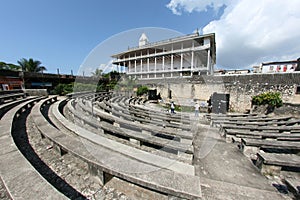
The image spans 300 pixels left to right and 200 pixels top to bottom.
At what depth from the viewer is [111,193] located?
1824 mm

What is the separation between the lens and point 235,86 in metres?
11.8

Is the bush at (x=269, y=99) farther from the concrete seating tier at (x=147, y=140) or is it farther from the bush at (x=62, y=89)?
the bush at (x=62, y=89)

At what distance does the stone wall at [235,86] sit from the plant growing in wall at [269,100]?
0.77m

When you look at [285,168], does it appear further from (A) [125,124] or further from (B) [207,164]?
(A) [125,124]

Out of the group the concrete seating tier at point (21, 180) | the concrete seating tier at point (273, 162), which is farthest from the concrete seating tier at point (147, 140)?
the concrete seating tier at point (21, 180)

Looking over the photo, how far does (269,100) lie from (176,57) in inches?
781

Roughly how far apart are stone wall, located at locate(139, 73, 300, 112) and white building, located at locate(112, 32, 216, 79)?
912cm

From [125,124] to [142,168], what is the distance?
250 cm

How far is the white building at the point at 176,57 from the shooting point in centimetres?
2250

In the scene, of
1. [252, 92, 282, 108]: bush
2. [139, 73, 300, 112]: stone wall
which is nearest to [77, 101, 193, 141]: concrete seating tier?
[252, 92, 282, 108]: bush

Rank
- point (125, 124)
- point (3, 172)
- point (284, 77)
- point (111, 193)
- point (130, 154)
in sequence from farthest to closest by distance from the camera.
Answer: point (284, 77) < point (125, 124) < point (130, 154) < point (111, 193) < point (3, 172)

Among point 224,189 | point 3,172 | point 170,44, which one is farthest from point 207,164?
point 170,44

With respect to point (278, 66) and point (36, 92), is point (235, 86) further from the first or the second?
point (278, 66)

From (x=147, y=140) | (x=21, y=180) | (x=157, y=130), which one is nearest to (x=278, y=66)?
(x=157, y=130)
